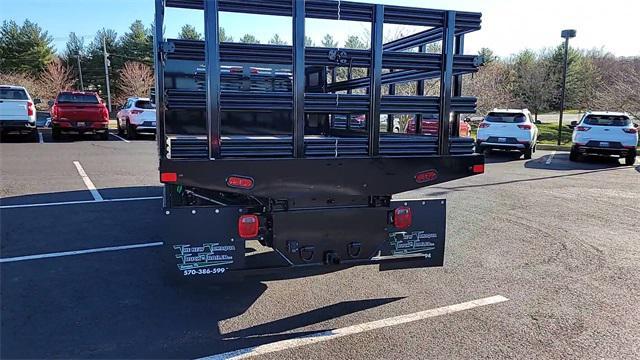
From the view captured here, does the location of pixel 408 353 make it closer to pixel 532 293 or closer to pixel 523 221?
pixel 532 293

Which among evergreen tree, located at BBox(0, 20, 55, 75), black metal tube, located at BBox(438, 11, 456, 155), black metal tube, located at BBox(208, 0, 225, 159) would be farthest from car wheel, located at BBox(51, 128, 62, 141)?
evergreen tree, located at BBox(0, 20, 55, 75)

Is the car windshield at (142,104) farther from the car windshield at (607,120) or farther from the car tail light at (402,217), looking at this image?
the car tail light at (402,217)

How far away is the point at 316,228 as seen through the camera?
12.6 feet

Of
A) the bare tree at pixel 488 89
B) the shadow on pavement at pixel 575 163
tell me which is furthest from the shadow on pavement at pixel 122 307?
the bare tree at pixel 488 89

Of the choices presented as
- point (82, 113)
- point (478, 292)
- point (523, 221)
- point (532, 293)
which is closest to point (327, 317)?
point (478, 292)

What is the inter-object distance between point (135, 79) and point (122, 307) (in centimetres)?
4705

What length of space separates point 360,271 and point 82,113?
55.4 ft

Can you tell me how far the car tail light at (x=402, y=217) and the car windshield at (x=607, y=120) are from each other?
46.6 ft

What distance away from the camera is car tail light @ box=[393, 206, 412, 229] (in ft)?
13.3

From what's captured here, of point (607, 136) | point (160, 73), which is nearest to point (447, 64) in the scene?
point (160, 73)

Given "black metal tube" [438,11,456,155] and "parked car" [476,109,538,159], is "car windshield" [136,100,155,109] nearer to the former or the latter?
"parked car" [476,109,538,159]

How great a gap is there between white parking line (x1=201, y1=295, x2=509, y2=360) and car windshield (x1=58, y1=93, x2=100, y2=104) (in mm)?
18052

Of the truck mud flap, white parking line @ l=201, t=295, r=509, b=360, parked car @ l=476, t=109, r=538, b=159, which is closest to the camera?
white parking line @ l=201, t=295, r=509, b=360

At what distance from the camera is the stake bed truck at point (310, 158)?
133 inches
